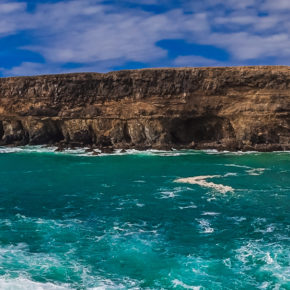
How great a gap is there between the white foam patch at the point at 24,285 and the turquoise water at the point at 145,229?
0.04 m

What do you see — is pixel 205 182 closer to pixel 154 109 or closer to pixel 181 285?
pixel 181 285

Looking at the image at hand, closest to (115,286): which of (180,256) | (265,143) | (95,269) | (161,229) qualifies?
(95,269)

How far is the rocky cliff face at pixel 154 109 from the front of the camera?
163 feet

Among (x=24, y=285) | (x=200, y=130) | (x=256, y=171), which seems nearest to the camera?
(x=24, y=285)

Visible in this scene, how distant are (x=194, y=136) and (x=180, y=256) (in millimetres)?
40460

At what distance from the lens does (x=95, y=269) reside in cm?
1449

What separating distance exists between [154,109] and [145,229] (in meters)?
34.9

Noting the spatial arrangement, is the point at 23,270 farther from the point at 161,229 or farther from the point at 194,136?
the point at 194,136

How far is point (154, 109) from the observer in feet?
172

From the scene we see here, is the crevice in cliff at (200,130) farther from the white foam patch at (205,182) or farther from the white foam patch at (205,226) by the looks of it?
the white foam patch at (205,226)

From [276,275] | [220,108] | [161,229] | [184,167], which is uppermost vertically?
[220,108]

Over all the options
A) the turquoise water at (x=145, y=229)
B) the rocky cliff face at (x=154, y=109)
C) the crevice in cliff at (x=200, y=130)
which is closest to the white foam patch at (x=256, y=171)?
the turquoise water at (x=145, y=229)

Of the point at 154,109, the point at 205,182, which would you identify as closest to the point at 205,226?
the point at 205,182

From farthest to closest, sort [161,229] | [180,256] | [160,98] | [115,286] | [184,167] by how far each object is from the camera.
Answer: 1. [160,98]
2. [184,167]
3. [161,229]
4. [180,256]
5. [115,286]
